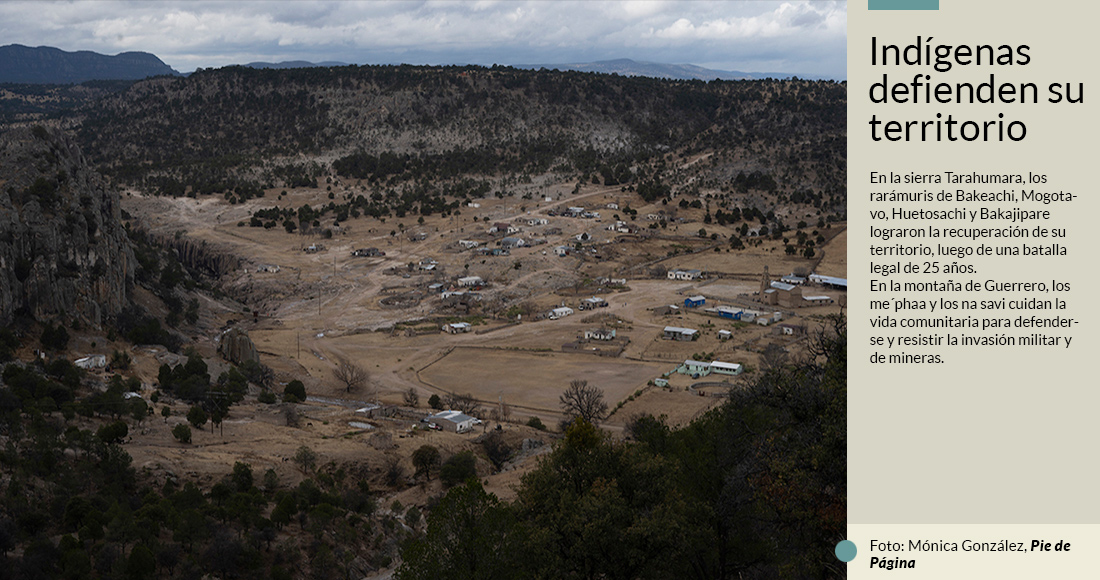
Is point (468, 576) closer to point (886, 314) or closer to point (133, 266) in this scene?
point (886, 314)

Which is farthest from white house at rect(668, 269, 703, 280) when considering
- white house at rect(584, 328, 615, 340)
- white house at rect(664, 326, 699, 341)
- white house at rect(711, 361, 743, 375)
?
white house at rect(711, 361, 743, 375)

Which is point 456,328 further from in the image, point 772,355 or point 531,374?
point 772,355

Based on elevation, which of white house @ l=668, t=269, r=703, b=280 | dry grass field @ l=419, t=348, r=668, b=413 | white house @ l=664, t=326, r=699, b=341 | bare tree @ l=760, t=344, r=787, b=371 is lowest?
dry grass field @ l=419, t=348, r=668, b=413

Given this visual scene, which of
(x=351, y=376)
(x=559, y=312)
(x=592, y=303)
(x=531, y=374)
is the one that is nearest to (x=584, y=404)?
(x=531, y=374)

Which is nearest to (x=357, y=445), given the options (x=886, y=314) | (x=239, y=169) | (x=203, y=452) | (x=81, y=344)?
(x=203, y=452)

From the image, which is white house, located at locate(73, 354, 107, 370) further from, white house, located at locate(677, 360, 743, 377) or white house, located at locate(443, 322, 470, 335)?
white house, located at locate(677, 360, 743, 377)

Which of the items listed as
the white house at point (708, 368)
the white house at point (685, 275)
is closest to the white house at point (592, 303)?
the white house at point (685, 275)

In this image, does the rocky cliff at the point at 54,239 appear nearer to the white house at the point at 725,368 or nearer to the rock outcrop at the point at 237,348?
the rock outcrop at the point at 237,348
